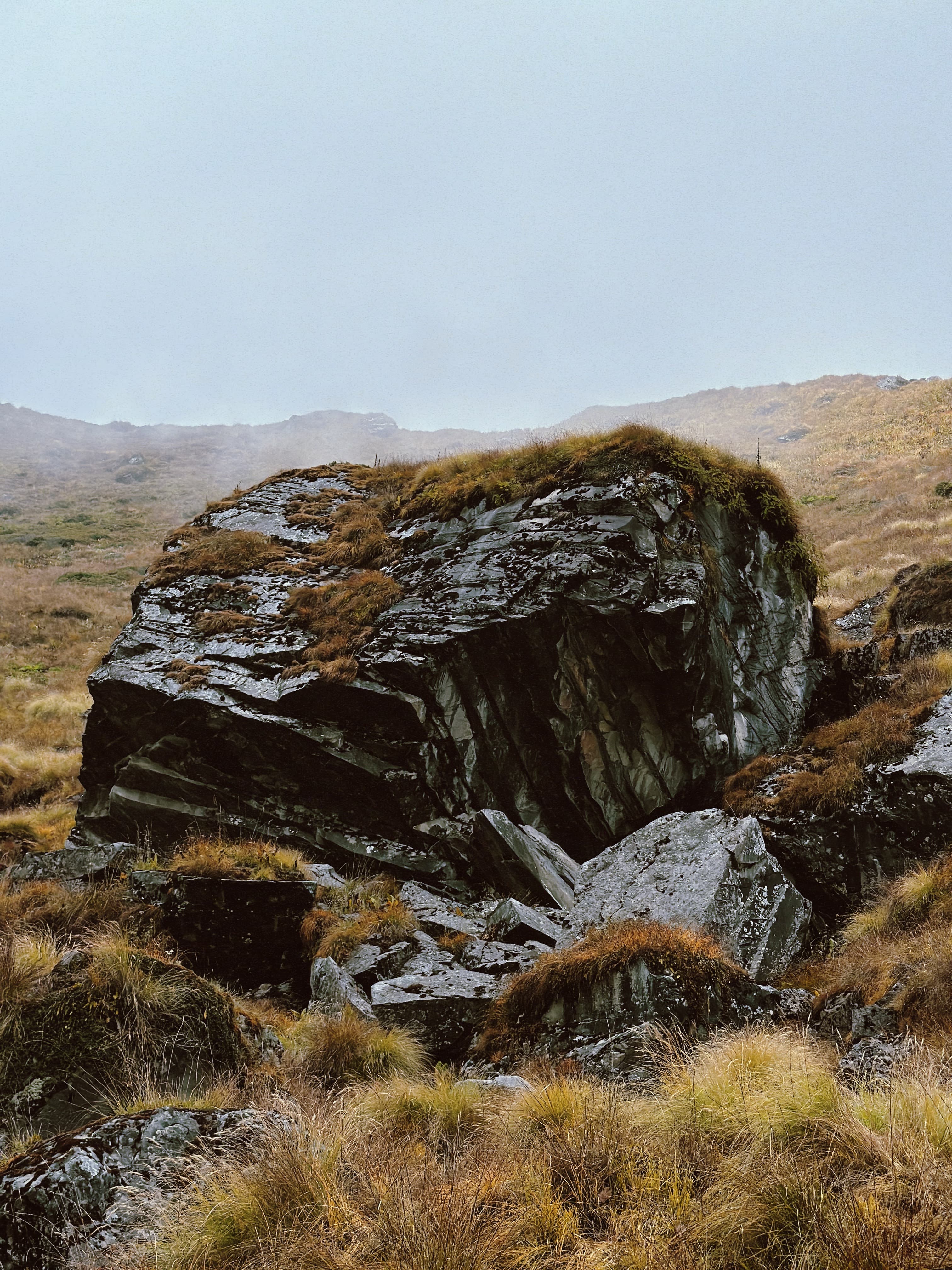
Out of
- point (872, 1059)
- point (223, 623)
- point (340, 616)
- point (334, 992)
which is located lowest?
point (334, 992)

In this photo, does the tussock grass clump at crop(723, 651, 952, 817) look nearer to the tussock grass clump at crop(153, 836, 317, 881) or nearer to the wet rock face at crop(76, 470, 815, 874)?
the wet rock face at crop(76, 470, 815, 874)

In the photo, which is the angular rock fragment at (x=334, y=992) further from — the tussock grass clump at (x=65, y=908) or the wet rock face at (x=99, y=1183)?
the wet rock face at (x=99, y=1183)

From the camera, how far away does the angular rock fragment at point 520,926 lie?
359 inches

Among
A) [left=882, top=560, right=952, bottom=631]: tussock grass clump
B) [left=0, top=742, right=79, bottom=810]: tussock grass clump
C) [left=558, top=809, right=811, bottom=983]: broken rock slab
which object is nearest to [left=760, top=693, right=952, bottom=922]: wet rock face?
[left=558, top=809, right=811, bottom=983]: broken rock slab

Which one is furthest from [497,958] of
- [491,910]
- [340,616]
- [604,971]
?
[340,616]

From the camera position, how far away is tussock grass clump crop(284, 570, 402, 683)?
40.3 feet

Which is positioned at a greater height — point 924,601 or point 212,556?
point 212,556

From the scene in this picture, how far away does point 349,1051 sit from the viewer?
6.39 m

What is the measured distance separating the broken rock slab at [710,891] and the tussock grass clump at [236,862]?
404 centimetres

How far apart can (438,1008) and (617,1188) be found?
4349 mm

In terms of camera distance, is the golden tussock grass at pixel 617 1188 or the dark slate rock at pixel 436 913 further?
the dark slate rock at pixel 436 913

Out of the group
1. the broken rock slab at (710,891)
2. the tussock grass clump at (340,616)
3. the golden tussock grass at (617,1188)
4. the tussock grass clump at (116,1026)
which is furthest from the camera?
the tussock grass clump at (340,616)

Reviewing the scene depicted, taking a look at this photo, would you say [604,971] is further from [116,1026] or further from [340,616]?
[340,616]

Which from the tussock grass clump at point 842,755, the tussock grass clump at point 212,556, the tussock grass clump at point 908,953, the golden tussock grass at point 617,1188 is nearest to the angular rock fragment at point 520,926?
the tussock grass clump at point 908,953
